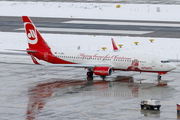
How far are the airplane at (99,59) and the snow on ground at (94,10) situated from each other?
5874 cm

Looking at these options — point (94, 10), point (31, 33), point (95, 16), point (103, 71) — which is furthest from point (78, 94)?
point (94, 10)

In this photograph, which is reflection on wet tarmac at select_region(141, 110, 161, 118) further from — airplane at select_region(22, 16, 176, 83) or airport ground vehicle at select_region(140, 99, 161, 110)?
airplane at select_region(22, 16, 176, 83)

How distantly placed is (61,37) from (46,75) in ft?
107

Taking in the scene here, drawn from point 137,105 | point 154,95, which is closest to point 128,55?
point 154,95

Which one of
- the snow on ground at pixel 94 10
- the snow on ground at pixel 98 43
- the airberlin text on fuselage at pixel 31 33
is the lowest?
the snow on ground at pixel 98 43

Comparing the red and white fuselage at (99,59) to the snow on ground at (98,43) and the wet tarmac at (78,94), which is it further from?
the snow on ground at (98,43)

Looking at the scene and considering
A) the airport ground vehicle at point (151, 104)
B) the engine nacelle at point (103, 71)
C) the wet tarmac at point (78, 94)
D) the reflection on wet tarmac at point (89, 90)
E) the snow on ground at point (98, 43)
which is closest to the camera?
the wet tarmac at point (78, 94)

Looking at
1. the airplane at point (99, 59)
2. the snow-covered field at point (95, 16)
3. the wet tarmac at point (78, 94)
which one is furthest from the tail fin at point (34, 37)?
the snow-covered field at point (95, 16)

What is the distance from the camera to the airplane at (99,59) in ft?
220

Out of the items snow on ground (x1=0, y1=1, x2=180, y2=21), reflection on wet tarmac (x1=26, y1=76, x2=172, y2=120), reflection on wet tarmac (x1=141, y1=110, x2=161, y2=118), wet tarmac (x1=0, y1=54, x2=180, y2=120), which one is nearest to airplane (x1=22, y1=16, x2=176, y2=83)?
wet tarmac (x1=0, y1=54, x2=180, y2=120)

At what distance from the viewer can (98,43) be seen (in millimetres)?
97250

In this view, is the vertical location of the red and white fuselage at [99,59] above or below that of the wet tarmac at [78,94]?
above

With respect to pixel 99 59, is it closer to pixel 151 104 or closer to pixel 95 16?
pixel 151 104

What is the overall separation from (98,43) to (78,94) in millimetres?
39453
